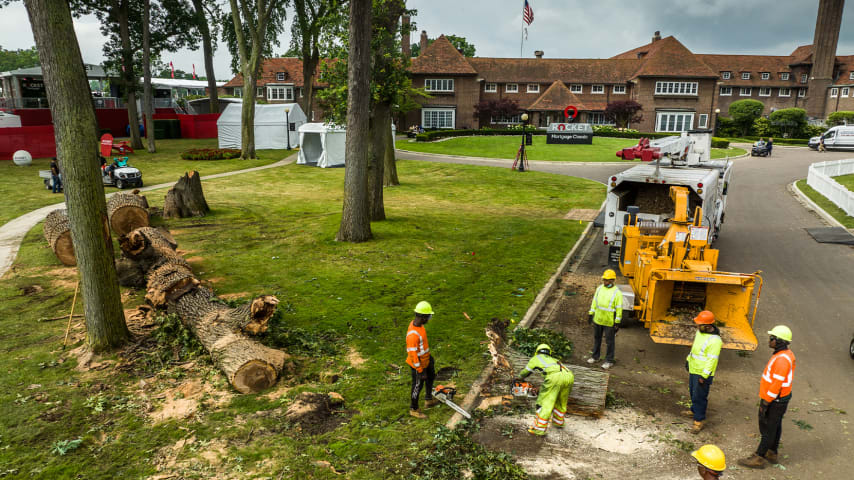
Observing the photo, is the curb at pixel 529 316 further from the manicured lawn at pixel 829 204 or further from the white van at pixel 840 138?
the white van at pixel 840 138

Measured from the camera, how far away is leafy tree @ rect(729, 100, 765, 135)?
6012 cm

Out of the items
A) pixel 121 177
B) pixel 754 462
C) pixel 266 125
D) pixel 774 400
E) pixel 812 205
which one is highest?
pixel 266 125

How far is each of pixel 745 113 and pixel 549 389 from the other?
6514cm

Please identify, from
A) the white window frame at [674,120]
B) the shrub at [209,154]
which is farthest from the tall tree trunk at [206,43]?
the white window frame at [674,120]

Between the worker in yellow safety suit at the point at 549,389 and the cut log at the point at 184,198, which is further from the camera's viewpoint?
the cut log at the point at 184,198

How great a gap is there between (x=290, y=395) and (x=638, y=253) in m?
7.15

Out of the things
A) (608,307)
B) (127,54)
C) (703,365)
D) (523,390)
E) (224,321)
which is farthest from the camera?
(127,54)

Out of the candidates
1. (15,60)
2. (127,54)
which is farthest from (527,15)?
(15,60)

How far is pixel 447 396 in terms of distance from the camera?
7695 millimetres

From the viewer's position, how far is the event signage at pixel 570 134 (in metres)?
47.3

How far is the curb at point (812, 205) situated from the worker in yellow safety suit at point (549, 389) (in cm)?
1813

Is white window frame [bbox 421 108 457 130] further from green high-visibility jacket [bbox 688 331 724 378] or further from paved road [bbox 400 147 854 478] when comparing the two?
green high-visibility jacket [bbox 688 331 724 378]

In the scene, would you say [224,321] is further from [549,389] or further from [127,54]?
[127,54]

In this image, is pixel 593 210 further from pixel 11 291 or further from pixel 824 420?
pixel 11 291
